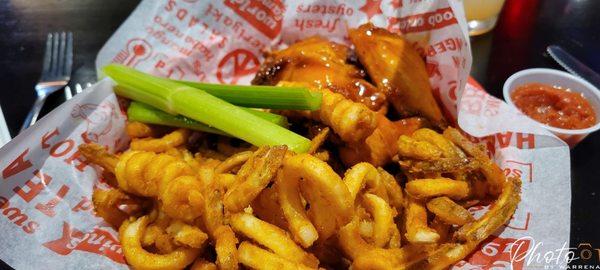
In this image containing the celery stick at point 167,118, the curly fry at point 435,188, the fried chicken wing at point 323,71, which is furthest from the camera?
the fried chicken wing at point 323,71

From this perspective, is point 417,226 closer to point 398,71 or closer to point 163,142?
point 398,71

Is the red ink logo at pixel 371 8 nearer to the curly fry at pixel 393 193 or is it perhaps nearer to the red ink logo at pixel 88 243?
the curly fry at pixel 393 193

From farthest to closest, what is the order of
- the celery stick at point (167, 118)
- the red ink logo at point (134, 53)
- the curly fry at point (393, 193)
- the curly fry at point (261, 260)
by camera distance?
1. the red ink logo at point (134, 53)
2. the celery stick at point (167, 118)
3. the curly fry at point (393, 193)
4. the curly fry at point (261, 260)

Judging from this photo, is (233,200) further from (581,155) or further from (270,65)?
(581,155)

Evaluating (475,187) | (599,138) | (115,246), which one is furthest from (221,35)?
(599,138)

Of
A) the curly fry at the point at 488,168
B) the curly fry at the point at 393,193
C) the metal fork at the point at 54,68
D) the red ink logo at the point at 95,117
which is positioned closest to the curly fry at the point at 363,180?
the curly fry at the point at 393,193

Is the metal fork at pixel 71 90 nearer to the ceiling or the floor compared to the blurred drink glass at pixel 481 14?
nearer to the floor

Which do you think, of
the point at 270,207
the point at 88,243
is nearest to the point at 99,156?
the point at 88,243
